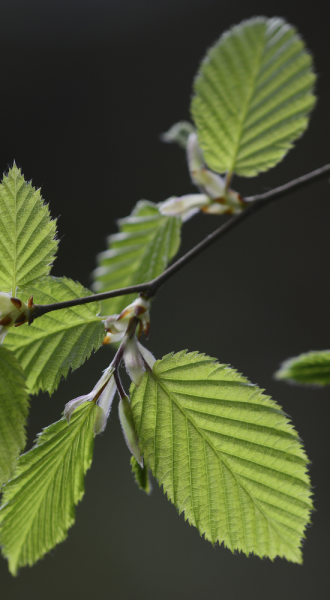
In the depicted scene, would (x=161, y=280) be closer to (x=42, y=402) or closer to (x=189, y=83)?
(x=42, y=402)

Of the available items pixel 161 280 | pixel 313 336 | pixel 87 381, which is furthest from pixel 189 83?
pixel 161 280

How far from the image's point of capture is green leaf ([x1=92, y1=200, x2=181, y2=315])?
53 centimetres

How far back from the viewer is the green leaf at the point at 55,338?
44 centimetres

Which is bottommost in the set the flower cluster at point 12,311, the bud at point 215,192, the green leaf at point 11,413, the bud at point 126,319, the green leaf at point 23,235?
the green leaf at point 11,413

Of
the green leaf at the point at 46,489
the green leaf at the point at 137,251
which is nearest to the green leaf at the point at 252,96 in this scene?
the green leaf at the point at 137,251

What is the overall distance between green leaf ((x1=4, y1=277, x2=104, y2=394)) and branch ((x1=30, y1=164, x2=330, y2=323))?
78mm

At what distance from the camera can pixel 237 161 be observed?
0.40 meters

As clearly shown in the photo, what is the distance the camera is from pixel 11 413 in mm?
359

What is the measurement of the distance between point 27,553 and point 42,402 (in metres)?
1.94

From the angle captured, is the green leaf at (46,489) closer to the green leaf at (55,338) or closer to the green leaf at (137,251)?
the green leaf at (55,338)

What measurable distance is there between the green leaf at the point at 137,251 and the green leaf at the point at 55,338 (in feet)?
0.32

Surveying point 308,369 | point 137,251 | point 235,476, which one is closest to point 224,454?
point 235,476

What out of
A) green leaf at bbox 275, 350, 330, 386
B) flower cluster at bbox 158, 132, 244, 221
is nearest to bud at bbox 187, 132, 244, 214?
flower cluster at bbox 158, 132, 244, 221

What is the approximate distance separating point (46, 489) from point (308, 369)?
26 cm
